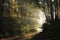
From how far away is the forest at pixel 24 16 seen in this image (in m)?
18.9

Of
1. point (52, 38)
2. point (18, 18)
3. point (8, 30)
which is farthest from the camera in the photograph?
point (18, 18)

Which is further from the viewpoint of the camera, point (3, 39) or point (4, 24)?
point (4, 24)

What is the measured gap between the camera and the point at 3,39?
677 inches

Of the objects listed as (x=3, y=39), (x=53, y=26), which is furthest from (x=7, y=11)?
(x=53, y=26)

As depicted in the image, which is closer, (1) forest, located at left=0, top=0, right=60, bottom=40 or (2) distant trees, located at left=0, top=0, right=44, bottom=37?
(1) forest, located at left=0, top=0, right=60, bottom=40

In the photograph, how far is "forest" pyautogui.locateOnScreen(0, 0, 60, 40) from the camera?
1886 cm

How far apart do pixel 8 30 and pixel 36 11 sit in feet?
15.6

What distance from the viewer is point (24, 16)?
70.5ft

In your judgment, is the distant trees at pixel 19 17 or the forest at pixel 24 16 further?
the distant trees at pixel 19 17

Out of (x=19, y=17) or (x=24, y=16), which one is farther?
(x=24, y=16)

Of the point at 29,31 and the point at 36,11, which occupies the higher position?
the point at 36,11

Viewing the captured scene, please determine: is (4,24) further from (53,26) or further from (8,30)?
(53,26)

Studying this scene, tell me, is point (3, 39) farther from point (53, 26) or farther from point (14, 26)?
point (53, 26)

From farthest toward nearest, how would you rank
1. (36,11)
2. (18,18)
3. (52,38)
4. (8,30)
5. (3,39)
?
1. (36,11)
2. (18,18)
3. (8,30)
4. (3,39)
5. (52,38)
